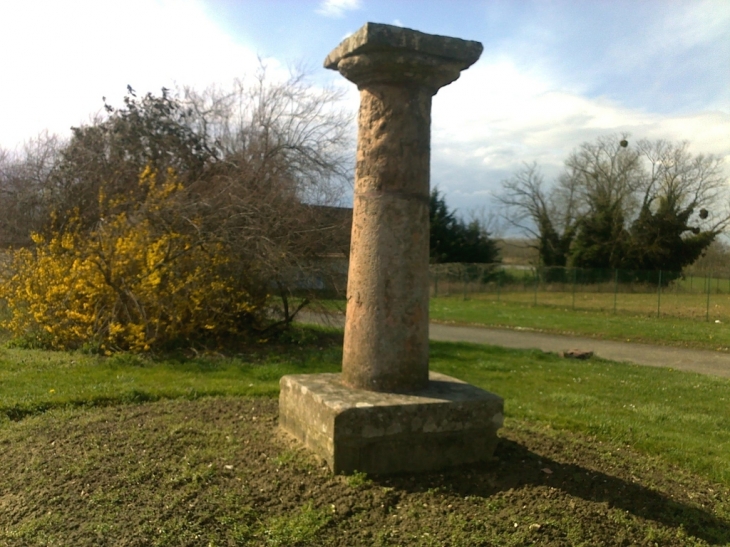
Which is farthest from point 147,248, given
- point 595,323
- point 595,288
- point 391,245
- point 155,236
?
point 595,288

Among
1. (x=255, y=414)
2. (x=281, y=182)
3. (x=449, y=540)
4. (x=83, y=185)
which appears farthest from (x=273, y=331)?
(x=449, y=540)

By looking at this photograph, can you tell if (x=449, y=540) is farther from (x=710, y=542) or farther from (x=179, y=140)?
(x=179, y=140)

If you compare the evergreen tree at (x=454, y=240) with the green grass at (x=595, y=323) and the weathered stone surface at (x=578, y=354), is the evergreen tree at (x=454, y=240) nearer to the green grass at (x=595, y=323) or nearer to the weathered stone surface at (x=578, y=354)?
the green grass at (x=595, y=323)

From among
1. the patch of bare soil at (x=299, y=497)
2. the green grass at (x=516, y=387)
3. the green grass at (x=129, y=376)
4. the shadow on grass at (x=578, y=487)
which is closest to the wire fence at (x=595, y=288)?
the green grass at (x=516, y=387)

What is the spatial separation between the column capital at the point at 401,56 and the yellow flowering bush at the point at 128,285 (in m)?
6.18

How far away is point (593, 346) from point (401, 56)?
1265 cm

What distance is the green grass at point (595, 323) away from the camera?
17.0m

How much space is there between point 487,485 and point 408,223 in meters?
1.74

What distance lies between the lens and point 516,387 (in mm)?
8750

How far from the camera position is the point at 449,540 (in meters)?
3.51

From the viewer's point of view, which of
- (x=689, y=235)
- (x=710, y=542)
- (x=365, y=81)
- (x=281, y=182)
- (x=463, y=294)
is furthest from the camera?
(x=689, y=235)

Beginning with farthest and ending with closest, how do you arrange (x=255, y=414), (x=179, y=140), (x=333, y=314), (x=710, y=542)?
(x=179, y=140) → (x=333, y=314) → (x=255, y=414) → (x=710, y=542)

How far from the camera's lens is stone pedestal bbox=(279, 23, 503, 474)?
4324mm

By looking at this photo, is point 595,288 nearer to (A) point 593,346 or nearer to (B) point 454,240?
(B) point 454,240
